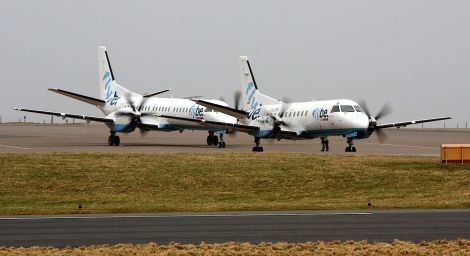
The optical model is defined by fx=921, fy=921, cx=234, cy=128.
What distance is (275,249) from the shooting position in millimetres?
16484

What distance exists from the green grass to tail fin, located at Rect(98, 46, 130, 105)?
96.1ft

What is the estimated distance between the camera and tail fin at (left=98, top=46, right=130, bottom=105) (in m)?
73.4

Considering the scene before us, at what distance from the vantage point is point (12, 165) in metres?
39.8

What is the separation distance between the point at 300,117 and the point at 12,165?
72.6 feet

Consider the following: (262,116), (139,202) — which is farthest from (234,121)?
(139,202)

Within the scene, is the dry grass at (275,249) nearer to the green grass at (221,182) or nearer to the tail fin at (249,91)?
the green grass at (221,182)

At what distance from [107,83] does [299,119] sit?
23.9 meters

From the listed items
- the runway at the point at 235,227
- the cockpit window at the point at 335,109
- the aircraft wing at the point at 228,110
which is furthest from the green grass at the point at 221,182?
the aircraft wing at the point at 228,110

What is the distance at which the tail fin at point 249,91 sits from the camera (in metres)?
63.3

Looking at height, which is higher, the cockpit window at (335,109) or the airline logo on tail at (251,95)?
the airline logo on tail at (251,95)

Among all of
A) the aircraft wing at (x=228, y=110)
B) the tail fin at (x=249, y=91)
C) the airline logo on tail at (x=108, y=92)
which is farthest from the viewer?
the airline logo on tail at (x=108, y=92)

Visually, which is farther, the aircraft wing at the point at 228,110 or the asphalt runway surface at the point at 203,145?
the asphalt runway surface at the point at 203,145

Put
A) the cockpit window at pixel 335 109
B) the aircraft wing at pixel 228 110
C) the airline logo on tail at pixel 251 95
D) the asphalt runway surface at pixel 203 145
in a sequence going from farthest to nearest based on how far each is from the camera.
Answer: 1. the airline logo on tail at pixel 251 95
2. the asphalt runway surface at pixel 203 145
3. the aircraft wing at pixel 228 110
4. the cockpit window at pixel 335 109

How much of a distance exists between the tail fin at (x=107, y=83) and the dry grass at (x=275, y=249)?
5582 cm
